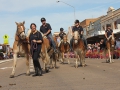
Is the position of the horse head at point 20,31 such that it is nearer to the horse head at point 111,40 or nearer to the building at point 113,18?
the horse head at point 111,40

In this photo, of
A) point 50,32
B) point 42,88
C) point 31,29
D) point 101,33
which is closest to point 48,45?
point 50,32

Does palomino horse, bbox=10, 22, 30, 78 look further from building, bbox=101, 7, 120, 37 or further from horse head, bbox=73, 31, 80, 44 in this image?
building, bbox=101, 7, 120, 37

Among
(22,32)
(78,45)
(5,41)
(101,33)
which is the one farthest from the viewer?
(5,41)

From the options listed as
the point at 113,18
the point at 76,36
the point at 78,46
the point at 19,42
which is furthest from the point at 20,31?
the point at 113,18

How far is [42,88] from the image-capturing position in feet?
29.3

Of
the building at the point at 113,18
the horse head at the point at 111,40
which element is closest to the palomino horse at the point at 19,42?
the horse head at the point at 111,40

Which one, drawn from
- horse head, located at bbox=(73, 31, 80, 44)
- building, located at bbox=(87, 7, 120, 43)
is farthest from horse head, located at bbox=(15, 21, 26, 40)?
building, located at bbox=(87, 7, 120, 43)

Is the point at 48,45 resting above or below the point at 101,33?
below

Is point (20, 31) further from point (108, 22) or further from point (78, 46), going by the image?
point (108, 22)

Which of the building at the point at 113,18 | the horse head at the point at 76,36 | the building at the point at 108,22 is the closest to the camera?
the horse head at the point at 76,36

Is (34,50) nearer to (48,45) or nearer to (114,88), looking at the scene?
(48,45)

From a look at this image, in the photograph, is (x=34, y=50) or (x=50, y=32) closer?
(x=34, y=50)

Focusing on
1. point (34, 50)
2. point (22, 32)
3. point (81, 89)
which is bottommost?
point (81, 89)

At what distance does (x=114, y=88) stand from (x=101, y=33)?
40.0 metres
